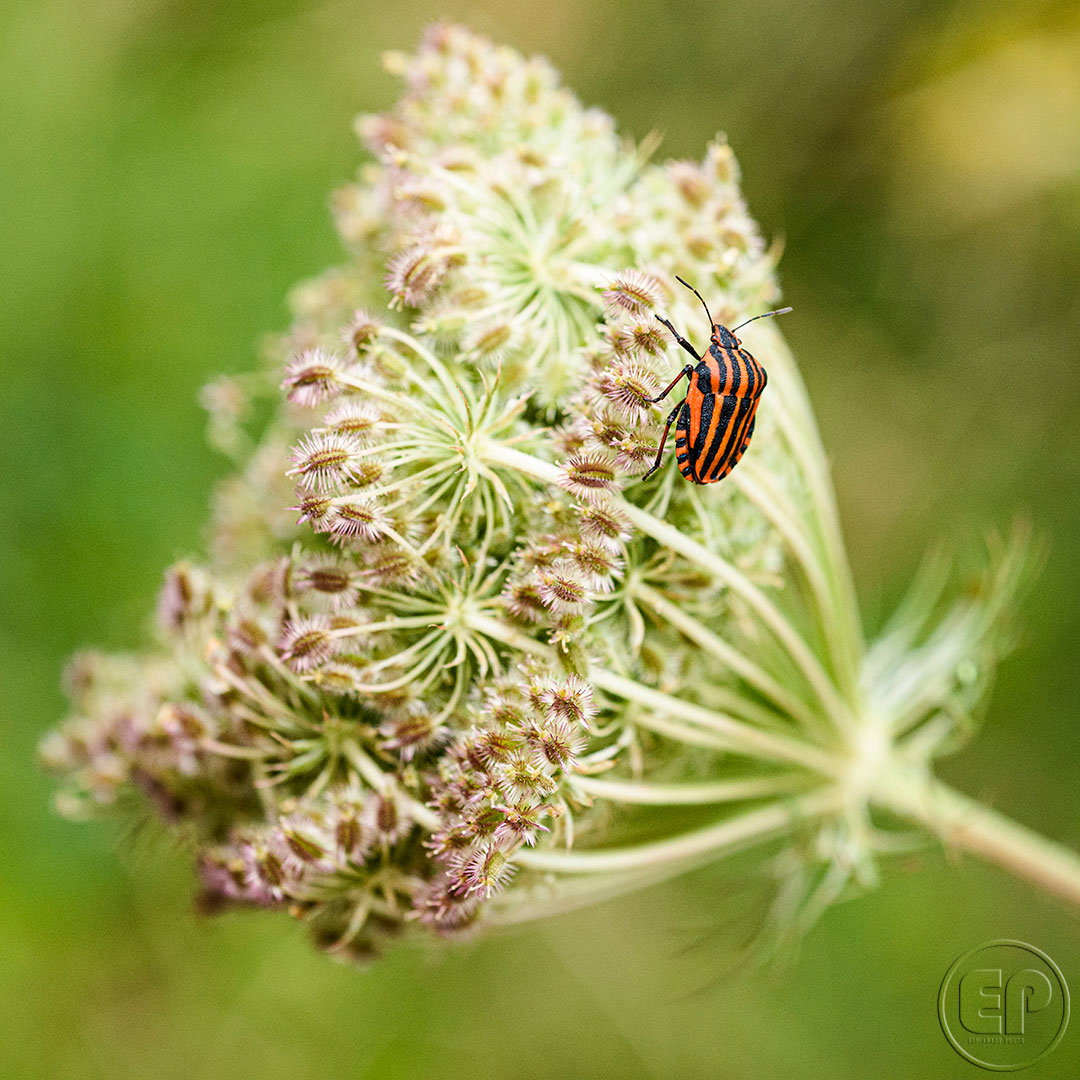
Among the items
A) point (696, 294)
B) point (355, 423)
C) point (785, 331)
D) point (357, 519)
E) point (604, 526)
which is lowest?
point (604, 526)

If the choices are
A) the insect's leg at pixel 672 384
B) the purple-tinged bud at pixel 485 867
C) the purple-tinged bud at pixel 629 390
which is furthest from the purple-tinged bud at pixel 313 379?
the purple-tinged bud at pixel 485 867

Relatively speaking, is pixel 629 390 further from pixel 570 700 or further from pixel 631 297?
pixel 570 700

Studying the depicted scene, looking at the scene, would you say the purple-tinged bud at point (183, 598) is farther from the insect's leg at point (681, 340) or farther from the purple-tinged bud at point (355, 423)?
the insect's leg at point (681, 340)

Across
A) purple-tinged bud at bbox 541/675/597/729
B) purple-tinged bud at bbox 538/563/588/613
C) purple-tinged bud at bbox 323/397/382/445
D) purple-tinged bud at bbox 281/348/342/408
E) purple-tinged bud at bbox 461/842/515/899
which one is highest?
purple-tinged bud at bbox 281/348/342/408

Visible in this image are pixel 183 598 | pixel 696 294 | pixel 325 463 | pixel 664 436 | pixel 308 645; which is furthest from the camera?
pixel 183 598

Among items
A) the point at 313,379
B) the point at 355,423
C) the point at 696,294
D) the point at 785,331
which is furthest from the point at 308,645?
the point at 785,331

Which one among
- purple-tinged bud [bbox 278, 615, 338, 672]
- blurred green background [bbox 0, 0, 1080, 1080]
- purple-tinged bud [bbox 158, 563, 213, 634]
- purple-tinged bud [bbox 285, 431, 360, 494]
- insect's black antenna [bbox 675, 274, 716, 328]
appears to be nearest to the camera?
purple-tinged bud [bbox 285, 431, 360, 494]

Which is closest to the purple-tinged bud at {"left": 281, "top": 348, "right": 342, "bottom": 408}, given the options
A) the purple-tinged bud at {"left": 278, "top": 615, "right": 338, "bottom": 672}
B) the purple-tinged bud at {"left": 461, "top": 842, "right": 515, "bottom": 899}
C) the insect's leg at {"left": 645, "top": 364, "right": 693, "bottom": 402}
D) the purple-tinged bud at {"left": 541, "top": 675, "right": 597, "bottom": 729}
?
the purple-tinged bud at {"left": 278, "top": 615, "right": 338, "bottom": 672}

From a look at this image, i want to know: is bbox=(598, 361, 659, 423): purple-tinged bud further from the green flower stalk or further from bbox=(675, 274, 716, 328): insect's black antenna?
bbox=(675, 274, 716, 328): insect's black antenna

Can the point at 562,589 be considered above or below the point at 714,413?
below
